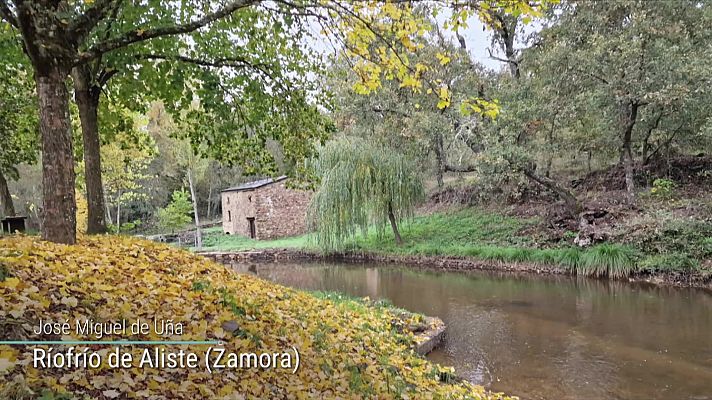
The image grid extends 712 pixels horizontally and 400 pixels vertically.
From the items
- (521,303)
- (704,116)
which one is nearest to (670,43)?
(704,116)

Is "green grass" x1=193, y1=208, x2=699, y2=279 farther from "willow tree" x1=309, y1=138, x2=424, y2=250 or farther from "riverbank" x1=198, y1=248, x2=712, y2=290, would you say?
"willow tree" x1=309, y1=138, x2=424, y2=250

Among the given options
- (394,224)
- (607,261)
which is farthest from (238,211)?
(607,261)

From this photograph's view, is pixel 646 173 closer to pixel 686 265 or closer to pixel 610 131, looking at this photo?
pixel 610 131

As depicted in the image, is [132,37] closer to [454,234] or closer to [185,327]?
[185,327]

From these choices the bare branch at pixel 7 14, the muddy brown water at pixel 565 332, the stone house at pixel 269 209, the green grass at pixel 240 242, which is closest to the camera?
the bare branch at pixel 7 14

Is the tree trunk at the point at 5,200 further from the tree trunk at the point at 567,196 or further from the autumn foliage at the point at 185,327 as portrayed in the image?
the tree trunk at the point at 567,196

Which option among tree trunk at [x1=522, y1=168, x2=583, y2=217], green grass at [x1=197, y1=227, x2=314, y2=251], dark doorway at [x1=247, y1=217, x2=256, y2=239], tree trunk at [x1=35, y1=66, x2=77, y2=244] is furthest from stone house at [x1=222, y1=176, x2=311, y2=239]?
tree trunk at [x1=35, y1=66, x2=77, y2=244]

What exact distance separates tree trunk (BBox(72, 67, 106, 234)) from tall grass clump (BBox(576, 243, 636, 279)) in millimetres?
11459

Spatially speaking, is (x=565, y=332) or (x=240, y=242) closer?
(x=565, y=332)

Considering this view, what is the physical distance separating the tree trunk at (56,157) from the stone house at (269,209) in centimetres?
1908

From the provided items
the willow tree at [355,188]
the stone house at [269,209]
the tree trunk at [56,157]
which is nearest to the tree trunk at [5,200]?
the tree trunk at [56,157]

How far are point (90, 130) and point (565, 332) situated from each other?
797 centimetres

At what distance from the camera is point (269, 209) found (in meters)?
24.0

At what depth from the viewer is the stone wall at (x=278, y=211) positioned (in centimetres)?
2386
